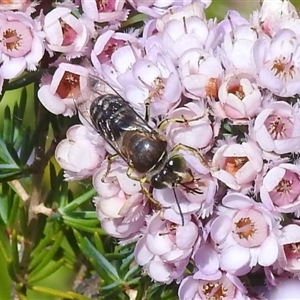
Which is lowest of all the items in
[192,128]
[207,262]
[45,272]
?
[45,272]

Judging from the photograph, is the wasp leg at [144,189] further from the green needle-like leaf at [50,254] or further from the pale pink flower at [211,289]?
the green needle-like leaf at [50,254]

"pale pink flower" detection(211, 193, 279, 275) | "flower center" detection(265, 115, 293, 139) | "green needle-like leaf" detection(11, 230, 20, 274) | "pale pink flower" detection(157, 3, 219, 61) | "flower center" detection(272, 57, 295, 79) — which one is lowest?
"green needle-like leaf" detection(11, 230, 20, 274)

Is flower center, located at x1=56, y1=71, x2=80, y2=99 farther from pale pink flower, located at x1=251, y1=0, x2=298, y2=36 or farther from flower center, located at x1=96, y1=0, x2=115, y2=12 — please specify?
pale pink flower, located at x1=251, y1=0, x2=298, y2=36

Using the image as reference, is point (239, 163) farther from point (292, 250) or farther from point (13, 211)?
point (13, 211)

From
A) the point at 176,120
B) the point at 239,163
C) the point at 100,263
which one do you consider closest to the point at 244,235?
the point at 239,163

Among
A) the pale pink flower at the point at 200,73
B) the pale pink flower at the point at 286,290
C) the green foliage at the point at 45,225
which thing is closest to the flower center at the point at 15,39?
the green foliage at the point at 45,225

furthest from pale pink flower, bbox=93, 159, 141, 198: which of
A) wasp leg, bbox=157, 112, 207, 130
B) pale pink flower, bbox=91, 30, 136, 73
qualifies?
pale pink flower, bbox=91, 30, 136, 73

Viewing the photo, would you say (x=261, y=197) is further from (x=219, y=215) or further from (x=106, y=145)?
(x=106, y=145)
